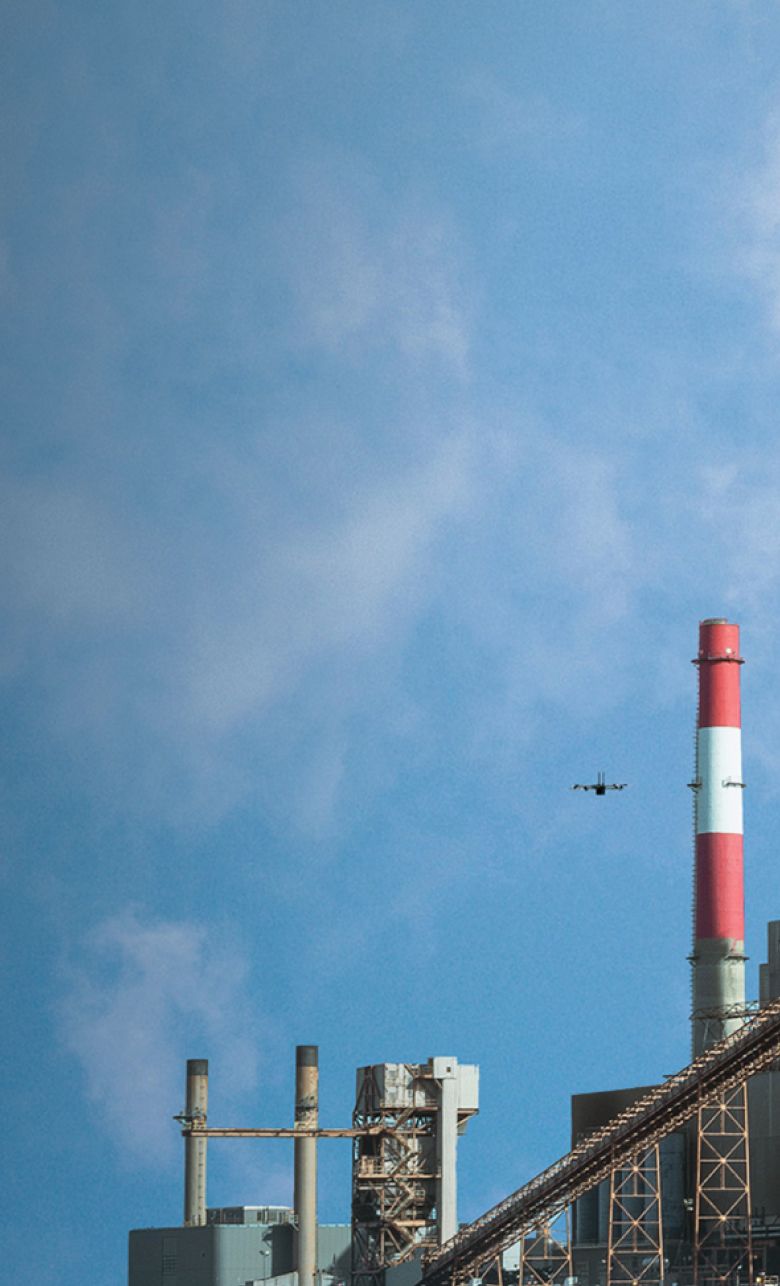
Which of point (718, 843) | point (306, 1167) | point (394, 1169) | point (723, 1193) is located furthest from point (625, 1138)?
point (306, 1167)

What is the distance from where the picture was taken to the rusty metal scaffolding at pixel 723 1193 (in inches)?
2744

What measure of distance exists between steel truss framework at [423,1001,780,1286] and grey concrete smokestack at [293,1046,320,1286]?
12385 millimetres

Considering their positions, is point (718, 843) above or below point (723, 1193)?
above

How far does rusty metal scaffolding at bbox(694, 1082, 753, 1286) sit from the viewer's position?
69688mm

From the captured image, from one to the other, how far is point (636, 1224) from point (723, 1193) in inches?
262

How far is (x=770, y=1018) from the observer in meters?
65.2

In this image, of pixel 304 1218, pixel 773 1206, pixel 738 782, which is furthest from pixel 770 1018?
pixel 304 1218

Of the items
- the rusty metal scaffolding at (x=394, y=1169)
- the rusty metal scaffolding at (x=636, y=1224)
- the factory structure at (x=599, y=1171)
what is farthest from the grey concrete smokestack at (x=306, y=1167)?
the rusty metal scaffolding at (x=636, y=1224)

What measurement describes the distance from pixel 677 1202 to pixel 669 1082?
9521mm

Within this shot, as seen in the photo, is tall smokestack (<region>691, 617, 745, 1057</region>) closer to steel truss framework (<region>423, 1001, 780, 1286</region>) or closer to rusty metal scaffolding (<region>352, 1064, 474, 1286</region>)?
steel truss framework (<region>423, 1001, 780, 1286</region>)

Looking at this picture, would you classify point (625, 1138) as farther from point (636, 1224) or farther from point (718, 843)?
point (718, 843)

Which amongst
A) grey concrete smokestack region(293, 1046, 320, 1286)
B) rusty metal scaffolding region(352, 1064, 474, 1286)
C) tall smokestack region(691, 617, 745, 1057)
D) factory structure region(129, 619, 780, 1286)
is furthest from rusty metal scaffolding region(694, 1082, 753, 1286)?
grey concrete smokestack region(293, 1046, 320, 1286)

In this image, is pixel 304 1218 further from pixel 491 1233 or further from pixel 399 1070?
pixel 491 1233

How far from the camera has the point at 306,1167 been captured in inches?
3319
